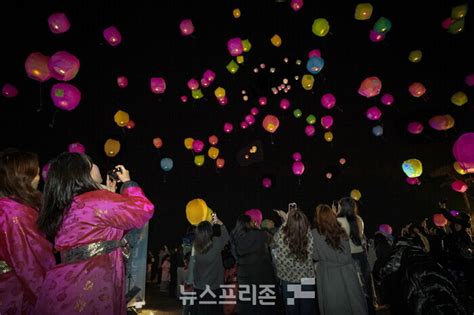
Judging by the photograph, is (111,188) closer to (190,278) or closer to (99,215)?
(99,215)

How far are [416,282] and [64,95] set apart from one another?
6.61 meters

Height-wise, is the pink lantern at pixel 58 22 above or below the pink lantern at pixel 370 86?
above

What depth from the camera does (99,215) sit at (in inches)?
73.5

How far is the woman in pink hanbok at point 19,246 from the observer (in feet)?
6.58

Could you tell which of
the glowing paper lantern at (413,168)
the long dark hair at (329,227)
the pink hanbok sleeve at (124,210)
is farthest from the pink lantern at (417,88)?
the pink hanbok sleeve at (124,210)

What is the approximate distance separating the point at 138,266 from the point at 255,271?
1.79 m

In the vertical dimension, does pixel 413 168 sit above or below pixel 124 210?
above

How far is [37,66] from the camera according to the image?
247 inches

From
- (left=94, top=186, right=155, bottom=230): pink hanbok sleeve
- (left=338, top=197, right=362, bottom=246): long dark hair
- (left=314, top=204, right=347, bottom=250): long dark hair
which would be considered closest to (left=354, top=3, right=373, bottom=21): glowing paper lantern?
(left=338, top=197, right=362, bottom=246): long dark hair

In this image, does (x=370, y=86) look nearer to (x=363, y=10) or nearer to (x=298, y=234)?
(x=363, y=10)

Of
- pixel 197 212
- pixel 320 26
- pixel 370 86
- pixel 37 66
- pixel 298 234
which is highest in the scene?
pixel 320 26

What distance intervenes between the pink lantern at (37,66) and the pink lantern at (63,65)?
0.14 meters

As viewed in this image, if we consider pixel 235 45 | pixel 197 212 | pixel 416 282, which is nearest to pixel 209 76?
pixel 235 45

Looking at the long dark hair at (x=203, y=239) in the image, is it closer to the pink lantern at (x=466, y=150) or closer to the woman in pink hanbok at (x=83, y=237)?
the woman in pink hanbok at (x=83, y=237)
